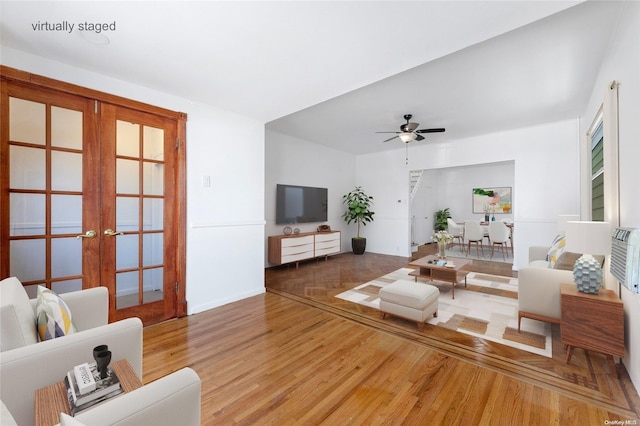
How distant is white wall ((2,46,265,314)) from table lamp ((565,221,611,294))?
326 centimetres

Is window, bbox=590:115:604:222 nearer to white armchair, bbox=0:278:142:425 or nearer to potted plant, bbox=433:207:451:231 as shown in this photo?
white armchair, bbox=0:278:142:425

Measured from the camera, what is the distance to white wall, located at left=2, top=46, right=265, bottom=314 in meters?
2.99

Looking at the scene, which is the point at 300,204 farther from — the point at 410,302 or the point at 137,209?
the point at 410,302

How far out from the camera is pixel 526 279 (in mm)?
2447

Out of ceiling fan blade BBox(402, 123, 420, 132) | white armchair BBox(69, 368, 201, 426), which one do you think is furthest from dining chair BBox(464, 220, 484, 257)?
white armchair BBox(69, 368, 201, 426)

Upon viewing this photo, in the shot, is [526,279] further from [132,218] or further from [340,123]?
[132,218]

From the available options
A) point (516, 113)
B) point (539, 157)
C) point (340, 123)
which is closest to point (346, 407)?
point (340, 123)

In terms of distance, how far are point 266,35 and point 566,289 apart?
3.02m

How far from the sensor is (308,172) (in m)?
6.11

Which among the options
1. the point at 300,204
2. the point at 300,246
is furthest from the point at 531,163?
the point at 300,246

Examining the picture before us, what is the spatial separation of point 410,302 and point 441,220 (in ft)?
23.7

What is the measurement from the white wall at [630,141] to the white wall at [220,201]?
3486 millimetres

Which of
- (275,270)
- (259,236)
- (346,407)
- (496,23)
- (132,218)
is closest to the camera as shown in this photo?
(346,407)

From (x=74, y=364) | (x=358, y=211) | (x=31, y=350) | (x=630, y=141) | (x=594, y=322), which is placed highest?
(x=630, y=141)
